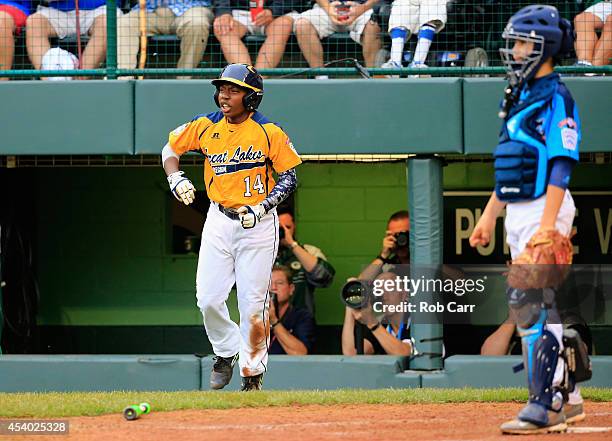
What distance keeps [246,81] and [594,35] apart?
342cm

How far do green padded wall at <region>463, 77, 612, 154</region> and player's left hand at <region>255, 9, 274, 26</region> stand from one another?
67.9 inches

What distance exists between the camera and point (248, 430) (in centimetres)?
538

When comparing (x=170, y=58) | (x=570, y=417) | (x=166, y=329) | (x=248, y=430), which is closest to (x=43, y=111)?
(x=170, y=58)

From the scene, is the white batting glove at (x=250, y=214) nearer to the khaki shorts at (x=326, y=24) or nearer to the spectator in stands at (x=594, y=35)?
the khaki shorts at (x=326, y=24)

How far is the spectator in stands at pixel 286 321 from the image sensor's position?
9.42 meters

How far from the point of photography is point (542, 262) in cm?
497

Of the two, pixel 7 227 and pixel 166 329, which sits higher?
pixel 7 227

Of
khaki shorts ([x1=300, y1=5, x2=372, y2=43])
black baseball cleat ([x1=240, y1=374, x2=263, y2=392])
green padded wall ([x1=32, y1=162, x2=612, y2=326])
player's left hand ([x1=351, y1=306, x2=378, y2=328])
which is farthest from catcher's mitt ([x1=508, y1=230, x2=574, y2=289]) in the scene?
green padded wall ([x1=32, y1=162, x2=612, y2=326])

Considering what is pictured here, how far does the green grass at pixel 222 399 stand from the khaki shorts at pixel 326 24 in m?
3.42

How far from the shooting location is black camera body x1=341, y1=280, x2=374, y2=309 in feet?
29.8

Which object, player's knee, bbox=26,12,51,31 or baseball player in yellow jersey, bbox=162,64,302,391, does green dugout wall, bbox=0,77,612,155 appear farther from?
baseball player in yellow jersey, bbox=162,64,302,391

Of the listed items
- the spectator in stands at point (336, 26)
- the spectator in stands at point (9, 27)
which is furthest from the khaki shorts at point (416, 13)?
the spectator in stands at point (9, 27)

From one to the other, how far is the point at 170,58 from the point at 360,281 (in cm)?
251

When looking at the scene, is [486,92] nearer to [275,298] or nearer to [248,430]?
[275,298]
